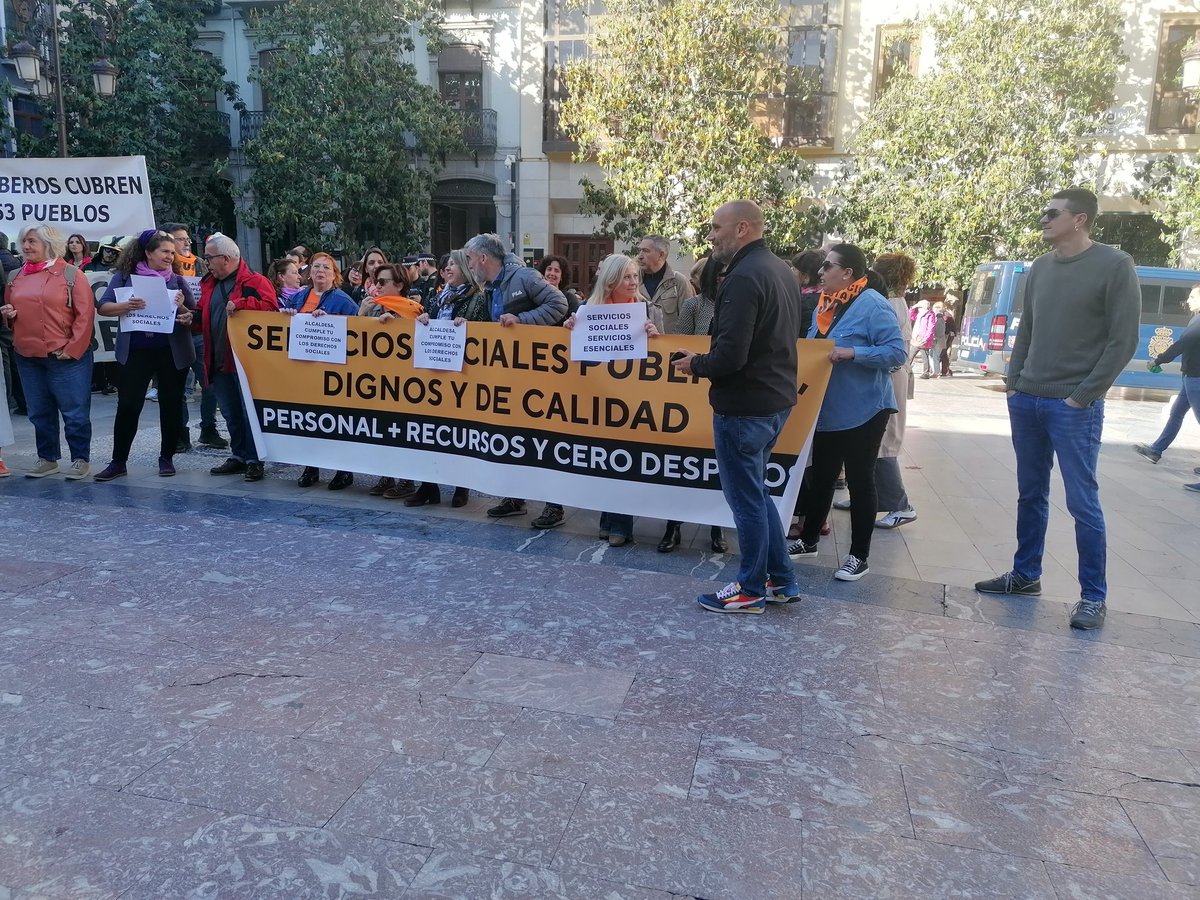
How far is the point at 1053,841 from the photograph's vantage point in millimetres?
2617

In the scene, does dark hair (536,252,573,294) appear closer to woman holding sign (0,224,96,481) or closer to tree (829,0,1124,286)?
woman holding sign (0,224,96,481)

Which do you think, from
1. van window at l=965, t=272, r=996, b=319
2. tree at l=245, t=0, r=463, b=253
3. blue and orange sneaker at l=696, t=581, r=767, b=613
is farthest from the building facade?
blue and orange sneaker at l=696, t=581, r=767, b=613

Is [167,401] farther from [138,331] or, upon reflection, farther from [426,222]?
[426,222]

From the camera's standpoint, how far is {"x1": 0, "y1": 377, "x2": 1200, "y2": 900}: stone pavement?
2463 mm

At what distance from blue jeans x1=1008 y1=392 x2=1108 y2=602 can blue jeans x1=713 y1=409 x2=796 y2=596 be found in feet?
4.26

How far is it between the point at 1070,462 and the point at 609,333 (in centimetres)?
248

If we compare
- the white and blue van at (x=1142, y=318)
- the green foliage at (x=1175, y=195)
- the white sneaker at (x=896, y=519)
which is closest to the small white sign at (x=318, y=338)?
the white sneaker at (x=896, y=519)

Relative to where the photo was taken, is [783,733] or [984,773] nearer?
[984,773]

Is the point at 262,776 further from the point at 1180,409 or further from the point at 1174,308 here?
the point at 1174,308

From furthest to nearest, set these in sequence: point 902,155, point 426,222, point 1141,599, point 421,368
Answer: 1. point 426,222
2. point 902,155
3. point 421,368
4. point 1141,599

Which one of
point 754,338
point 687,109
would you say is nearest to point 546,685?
point 754,338

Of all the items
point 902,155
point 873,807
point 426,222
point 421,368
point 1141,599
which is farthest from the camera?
point 426,222

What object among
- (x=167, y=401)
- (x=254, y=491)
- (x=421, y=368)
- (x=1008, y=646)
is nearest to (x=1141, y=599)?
(x=1008, y=646)

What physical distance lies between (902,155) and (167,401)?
54.2 feet
